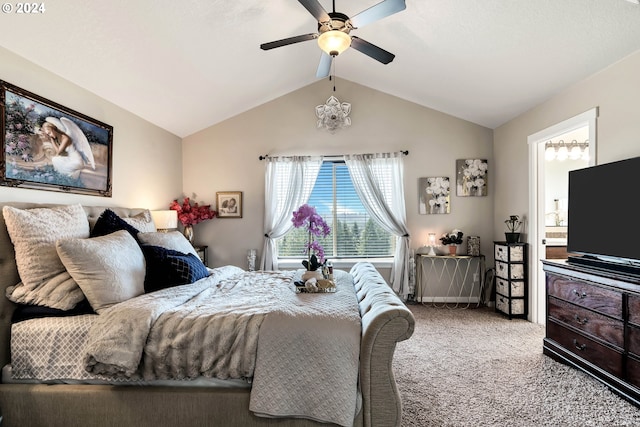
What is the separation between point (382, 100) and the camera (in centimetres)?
474

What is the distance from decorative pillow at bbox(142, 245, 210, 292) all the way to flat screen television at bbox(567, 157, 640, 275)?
3.09 m

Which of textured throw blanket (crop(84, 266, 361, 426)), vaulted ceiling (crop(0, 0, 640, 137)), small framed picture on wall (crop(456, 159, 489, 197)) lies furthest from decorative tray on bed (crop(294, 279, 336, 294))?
small framed picture on wall (crop(456, 159, 489, 197))

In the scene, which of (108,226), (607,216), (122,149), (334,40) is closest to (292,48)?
(334,40)

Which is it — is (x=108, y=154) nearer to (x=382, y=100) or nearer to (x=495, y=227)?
(x=382, y=100)

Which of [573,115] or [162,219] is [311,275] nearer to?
[162,219]

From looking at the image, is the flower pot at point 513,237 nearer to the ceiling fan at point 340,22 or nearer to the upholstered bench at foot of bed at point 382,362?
the ceiling fan at point 340,22

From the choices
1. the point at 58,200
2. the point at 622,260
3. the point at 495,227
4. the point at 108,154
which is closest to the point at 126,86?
the point at 108,154

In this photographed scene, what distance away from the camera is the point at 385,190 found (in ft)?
15.4

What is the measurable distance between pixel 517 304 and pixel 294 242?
9.84 feet

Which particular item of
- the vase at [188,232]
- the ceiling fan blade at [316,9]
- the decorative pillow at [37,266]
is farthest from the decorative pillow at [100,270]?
the vase at [188,232]

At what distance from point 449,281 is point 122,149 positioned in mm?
4469

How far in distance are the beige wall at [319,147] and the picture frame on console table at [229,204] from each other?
8 cm

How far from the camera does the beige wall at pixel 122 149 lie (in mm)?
2371
